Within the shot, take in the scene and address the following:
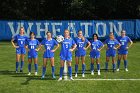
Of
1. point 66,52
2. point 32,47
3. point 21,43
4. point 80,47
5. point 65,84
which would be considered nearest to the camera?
point 65,84

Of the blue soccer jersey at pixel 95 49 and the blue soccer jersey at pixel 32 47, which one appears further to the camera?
the blue soccer jersey at pixel 95 49

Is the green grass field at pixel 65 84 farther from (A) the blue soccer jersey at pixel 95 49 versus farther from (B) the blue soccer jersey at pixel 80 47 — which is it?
(B) the blue soccer jersey at pixel 80 47

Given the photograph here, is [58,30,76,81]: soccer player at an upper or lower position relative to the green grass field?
upper

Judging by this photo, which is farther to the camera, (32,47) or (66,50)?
(32,47)

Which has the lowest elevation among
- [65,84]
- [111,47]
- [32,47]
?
[65,84]

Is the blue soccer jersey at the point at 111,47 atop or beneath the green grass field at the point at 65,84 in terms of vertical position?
atop

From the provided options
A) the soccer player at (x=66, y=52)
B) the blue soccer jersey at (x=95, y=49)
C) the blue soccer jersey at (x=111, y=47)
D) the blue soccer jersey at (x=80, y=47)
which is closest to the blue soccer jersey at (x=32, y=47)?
the blue soccer jersey at (x=80, y=47)

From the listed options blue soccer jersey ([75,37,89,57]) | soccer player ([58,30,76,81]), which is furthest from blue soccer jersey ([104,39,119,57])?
soccer player ([58,30,76,81])

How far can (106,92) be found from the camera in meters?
14.5

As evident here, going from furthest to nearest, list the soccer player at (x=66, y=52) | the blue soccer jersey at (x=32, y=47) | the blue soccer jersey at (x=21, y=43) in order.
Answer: the blue soccer jersey at (x=21, y=43) < the blue soccer jersey at (x=32, y=47) < the soccer player at (x=66, y=52)

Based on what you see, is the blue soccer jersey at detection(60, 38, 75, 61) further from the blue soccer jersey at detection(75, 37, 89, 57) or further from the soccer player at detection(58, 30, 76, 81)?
the blue soccer jersey at detection(75, 37, 89, 57)

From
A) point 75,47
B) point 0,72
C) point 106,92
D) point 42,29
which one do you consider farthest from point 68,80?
point 42,29

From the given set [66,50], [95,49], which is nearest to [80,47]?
[95,49]

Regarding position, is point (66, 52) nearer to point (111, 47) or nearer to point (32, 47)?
point (32, 47)
